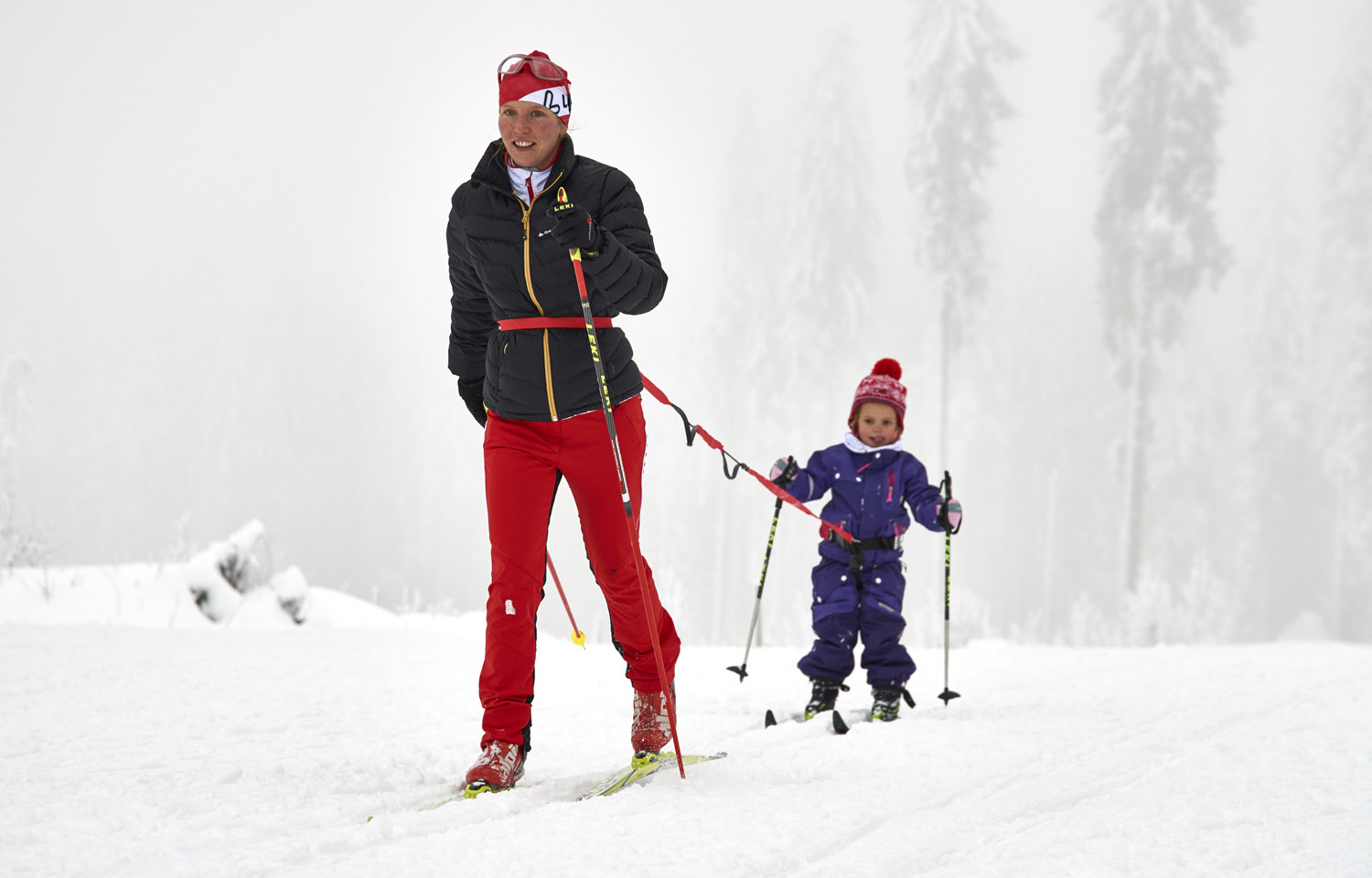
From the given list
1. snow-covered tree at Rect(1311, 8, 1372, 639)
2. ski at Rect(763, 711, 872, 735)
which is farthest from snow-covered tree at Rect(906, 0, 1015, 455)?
ski at Rect(763, 711, 872, 735)

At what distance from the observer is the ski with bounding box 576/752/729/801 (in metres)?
2.84

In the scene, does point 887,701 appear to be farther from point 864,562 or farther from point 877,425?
point 877,425

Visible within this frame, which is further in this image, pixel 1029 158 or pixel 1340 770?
pixel 1029 158

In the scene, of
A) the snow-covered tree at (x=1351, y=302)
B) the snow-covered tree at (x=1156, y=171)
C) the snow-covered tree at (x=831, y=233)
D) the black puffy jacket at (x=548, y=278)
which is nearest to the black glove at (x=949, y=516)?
the black puffy jacket at (x=548, y=278)

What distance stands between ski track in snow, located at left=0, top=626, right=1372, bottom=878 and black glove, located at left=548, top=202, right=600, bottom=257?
1.68 metres

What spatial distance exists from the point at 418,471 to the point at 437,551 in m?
4.69

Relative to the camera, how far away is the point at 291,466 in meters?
55.3

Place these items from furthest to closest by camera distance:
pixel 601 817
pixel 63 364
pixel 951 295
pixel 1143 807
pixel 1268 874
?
pixel 63 364, pixel 951 295, pixel 1143 807, pixel 601 817, pixel 1268 874

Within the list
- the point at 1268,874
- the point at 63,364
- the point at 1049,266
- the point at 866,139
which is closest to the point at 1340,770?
the point at 1268,874

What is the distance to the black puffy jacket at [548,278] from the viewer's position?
2951mm

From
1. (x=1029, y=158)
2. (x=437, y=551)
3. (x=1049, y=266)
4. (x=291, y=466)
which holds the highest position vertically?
(x=1029, y=158)

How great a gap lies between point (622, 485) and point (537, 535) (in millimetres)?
356

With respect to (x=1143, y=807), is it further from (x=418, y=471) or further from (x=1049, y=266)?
(x=418, y=471)

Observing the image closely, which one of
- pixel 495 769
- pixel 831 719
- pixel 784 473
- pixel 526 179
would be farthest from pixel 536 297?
pixel 831 719
